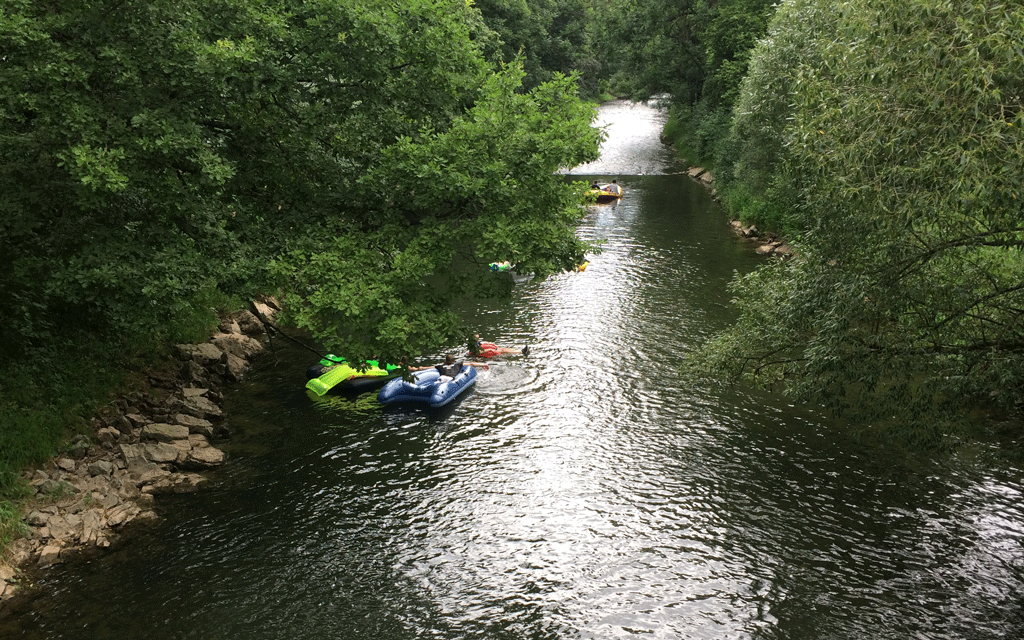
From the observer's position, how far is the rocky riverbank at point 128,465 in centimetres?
1498

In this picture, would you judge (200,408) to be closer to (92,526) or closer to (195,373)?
(195,373)

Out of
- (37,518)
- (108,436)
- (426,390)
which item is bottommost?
(37,518)

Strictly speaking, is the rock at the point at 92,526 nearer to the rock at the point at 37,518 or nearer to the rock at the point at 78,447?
the rock at the point at 37,518

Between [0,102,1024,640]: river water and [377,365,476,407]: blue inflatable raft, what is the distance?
44cm

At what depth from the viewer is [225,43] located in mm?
14711

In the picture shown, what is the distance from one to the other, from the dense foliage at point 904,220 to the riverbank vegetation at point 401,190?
0.05 meters

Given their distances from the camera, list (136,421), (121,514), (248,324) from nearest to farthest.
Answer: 1. (121,514)
2. (136,421)
3. (248,324)

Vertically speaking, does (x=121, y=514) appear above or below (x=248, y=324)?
below

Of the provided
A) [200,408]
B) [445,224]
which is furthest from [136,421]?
Answer: [445,224]

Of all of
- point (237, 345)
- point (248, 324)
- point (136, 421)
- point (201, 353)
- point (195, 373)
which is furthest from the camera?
point (248, 324)

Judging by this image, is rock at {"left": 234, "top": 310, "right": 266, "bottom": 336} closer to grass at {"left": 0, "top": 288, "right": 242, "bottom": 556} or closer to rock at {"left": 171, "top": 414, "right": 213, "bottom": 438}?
grass at {"left": 0, "top": 288, "right": 242, "bottom": 556}

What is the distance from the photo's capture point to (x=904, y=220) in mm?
10641

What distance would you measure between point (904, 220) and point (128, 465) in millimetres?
17025

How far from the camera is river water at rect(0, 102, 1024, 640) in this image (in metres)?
13.2
